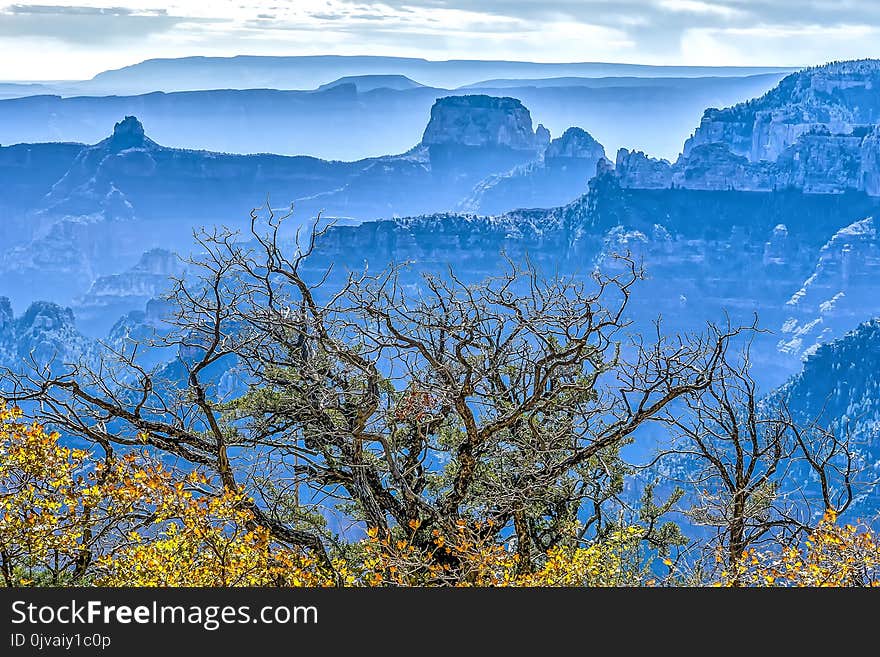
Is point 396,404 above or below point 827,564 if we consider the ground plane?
above

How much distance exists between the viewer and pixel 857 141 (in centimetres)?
14325

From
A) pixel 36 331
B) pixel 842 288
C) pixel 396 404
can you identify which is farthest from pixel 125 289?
pixel 396 404

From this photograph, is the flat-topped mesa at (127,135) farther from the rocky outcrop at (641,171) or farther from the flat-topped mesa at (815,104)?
the flat-topped mesa at (815,104)

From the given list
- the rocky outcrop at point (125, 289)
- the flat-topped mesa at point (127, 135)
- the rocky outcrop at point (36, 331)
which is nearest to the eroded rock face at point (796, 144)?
the rocky outcrop at point (36, 331)

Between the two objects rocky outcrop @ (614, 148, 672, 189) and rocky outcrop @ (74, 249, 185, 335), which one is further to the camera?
rocky outcrop @ (74, 249, 185, 335)

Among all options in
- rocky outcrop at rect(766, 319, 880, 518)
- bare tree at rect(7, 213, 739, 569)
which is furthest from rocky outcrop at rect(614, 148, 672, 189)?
bare tree at rect(7, 213, 739, 569)

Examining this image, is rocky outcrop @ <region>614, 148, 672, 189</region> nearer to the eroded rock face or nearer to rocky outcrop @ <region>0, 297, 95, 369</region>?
the eroded rock face

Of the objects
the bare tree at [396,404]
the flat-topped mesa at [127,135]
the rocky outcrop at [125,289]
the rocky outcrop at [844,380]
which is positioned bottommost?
the bare tree at [396,404]

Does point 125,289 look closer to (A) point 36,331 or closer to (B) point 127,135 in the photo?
(B) point 127,135

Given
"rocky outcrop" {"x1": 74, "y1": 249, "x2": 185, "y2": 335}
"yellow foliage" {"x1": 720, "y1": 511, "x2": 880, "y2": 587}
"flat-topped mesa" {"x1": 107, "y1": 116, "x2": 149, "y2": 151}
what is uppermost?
"flat-topped mesa" {"x1": 107, "y1": 116, "x2": 149, "y2": 151}

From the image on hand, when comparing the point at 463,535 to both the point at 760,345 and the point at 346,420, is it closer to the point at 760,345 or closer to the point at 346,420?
the point at 346,420

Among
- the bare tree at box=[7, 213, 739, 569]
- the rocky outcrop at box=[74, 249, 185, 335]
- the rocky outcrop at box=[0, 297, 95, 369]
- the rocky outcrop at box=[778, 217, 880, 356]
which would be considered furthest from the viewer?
the rocky outcrop at box=[74, 249, 185, 335]

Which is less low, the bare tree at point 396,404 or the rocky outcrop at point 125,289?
the rocky outcrop at point 125,289

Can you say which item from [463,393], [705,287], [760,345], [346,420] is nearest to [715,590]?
[463,393]
